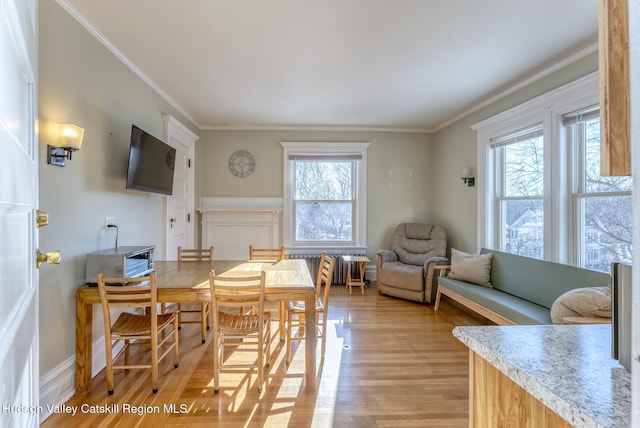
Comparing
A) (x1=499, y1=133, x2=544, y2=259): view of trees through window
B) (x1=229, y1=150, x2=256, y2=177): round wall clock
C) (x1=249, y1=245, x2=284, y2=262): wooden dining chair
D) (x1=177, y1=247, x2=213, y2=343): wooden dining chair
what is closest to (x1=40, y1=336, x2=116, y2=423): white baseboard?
(x1=177, y1=247, x2=213, y2=343): wooden dining chair

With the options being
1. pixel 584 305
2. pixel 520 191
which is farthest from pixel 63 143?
pixel 520 191

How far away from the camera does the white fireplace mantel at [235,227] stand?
15.8 feet

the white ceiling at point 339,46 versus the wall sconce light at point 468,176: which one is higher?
the white ceiling at point 339,46

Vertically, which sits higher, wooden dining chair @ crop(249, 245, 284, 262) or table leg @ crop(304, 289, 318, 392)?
wooden dining chair @ crop(249, 245, 284, 262)

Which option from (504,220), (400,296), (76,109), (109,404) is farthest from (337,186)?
(109,404)

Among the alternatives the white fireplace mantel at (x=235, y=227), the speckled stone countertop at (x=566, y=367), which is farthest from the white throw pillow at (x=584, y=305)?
the white fireplace mantel at (x=235, y=227)

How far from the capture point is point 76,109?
212 centimetres

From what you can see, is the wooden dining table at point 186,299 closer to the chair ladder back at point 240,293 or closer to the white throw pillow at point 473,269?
the chair ladder back at point 240,293

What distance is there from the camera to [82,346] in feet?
6.82

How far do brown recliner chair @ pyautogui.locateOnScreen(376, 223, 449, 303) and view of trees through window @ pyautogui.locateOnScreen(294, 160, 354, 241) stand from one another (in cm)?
84

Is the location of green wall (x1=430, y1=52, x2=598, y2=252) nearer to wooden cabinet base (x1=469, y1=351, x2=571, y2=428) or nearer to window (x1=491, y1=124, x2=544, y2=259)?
window (x1=491, y1=124, x2=544, y2=259)

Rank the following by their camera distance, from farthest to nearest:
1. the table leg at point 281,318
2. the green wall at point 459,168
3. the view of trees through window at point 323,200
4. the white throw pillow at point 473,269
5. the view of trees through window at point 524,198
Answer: the view of trees through window at point 323,200
the green wall at point 459,168
the white throw pillow at point 473,269
the view of trees through window at point 524,198
the table leg at point 281,318

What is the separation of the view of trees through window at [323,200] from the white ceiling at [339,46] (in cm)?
135

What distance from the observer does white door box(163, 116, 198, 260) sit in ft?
12.0
